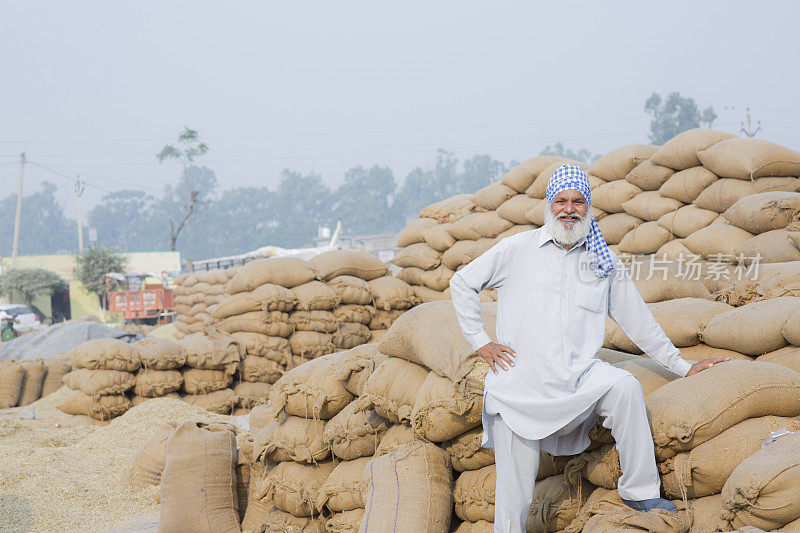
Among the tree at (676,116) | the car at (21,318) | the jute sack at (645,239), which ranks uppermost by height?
the tree at (676,116)

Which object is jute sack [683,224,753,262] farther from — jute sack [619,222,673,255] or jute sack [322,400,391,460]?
jute sack [322,400,391,460]

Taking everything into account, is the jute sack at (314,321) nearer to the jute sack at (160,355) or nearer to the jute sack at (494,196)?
the jute sack at (160,355)

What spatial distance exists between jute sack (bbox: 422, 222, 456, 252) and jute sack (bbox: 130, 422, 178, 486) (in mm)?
3223

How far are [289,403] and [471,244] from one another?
3.31 meters

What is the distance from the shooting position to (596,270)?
7.95ft

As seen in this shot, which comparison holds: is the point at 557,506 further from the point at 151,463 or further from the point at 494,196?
the point at 494,196

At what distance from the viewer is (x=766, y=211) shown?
457 cm

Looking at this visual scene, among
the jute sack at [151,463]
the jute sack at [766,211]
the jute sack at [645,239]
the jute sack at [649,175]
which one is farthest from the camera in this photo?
the jute sack at [649,175]

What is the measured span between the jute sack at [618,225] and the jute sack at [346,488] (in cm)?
341

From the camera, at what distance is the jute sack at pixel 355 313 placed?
22.4 ft

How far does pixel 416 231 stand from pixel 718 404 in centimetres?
509

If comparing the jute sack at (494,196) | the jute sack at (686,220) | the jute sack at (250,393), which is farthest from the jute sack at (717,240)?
the jute sack at (250,393)

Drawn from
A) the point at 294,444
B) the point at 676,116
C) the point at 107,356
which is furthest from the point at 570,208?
the point at 676,116

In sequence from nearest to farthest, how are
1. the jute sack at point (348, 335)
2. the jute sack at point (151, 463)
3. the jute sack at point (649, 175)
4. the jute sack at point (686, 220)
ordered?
the jute sack at point (151, 463) → the jute sack at point (686, 220) → the jute sack at point (649, 175) → the jute sack at point (348, 335)
